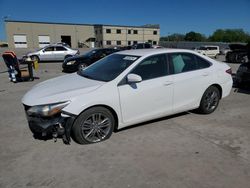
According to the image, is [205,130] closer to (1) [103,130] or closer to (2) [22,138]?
(1) [103,130]

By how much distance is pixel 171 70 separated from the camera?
4.72m

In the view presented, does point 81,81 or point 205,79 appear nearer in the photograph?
point 81,81

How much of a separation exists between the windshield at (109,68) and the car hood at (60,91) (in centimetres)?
22

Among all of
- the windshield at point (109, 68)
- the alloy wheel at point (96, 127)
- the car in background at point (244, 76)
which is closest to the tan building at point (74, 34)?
the car in background at point (244, 76)

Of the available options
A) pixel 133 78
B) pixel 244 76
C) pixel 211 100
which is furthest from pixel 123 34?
pixel 133 78

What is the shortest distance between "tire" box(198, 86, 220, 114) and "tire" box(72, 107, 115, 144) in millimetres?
2313

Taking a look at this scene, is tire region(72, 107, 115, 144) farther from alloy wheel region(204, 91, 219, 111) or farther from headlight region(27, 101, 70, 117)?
alloy wheel region(204, 91, 219, 111)

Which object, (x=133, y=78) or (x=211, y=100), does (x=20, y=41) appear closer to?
(x=211, y=100)

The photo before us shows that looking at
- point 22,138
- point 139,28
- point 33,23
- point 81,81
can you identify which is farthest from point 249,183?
point 139,28

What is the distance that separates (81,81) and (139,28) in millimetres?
71872

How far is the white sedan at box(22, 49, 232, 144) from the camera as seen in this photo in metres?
3.72

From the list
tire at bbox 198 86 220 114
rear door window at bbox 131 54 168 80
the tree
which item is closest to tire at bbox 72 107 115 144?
rear door window at bbox 131 54 168 80

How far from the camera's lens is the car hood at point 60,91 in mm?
3738

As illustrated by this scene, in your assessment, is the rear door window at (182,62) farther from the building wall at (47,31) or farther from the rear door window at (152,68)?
the building wall at (47,31)
